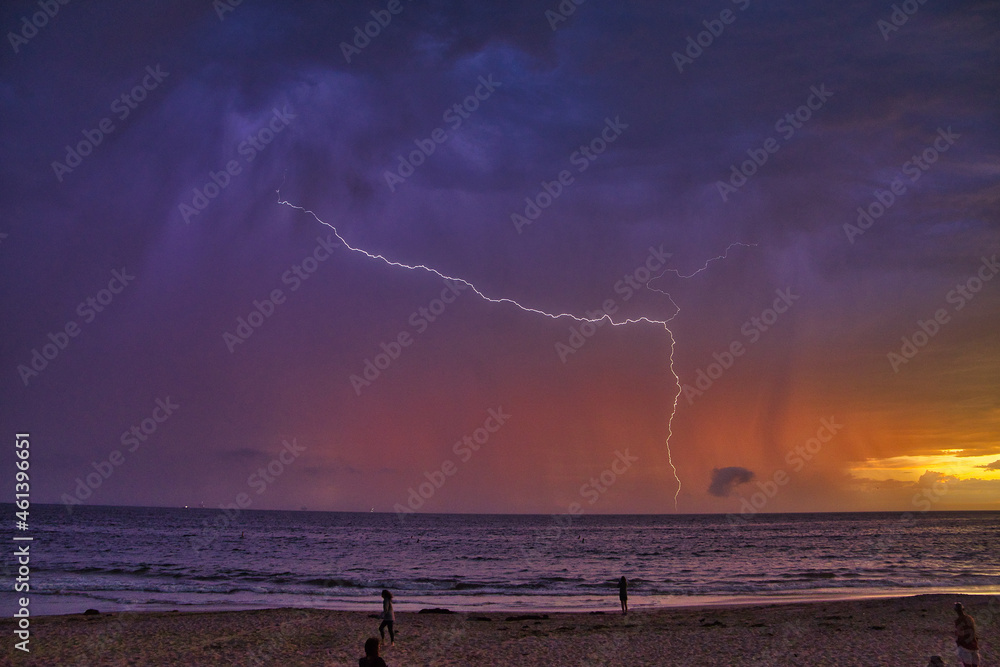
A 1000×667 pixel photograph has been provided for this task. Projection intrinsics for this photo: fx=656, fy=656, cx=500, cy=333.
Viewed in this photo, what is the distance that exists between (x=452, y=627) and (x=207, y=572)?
2914 centimetres

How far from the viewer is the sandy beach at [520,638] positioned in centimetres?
1695

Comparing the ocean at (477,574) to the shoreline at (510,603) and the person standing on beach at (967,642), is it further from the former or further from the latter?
the person standing on beach at (967,642)

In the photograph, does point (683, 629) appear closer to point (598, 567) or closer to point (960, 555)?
point (598, 567)

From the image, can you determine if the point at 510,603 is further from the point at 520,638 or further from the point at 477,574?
the point at 477,574

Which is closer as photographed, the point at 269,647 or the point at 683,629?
the point at 269,647

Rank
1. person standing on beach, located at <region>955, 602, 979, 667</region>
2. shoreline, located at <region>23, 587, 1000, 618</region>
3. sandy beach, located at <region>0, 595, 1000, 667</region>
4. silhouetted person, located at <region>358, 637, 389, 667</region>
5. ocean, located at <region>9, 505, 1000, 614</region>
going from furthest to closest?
ocean, located at <region>9, 505, 1000, 614</region> < shoreline, located at <region>23, 587, 1000, 618</region> < sandy beach, located at <region>0, 595, 1000, 667</region> < person standing on beach, located at <region>955, 602, 979, 667</region> < silhouetted person, located at <region>358, 637, 389, 667</region>

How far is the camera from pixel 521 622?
915 inches

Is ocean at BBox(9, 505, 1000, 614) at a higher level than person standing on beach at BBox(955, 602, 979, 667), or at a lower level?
higher

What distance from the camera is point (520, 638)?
66.6 feet

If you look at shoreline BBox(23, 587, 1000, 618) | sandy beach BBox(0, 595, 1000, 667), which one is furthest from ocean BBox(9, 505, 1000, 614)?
sandy beach BBox(0, 595, 1000, 667)

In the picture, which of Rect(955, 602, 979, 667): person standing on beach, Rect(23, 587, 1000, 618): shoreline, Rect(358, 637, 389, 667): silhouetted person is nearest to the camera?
Rect(358, 637, 389, 667): silhouetted person

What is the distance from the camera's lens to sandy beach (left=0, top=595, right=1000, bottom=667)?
16953 mm

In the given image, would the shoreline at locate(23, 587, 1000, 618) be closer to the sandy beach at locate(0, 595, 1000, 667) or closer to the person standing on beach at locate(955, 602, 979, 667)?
the sandy beach at locate(0, 595, 1000, 667)

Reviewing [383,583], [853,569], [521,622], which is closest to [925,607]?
[521,622]
